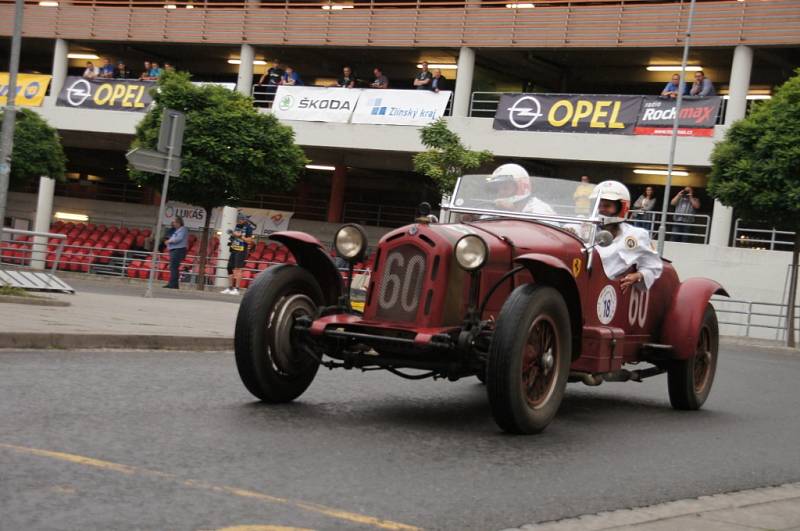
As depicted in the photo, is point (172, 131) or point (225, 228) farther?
point (225, 228)

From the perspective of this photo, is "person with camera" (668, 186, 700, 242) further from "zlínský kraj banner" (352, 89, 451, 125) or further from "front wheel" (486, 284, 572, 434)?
"front wheel" (486, 284, 572, 434)

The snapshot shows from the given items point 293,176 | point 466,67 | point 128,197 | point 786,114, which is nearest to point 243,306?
point 786,114

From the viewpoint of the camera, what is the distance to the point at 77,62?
1852 inches

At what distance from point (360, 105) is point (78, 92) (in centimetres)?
1082

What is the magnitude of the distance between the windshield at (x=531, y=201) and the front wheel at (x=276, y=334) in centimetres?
189

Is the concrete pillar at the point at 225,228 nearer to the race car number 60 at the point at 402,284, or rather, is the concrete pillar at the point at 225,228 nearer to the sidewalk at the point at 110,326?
the sidewalk at the point at 110,326

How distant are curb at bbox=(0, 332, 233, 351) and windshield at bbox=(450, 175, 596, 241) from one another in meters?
3.52

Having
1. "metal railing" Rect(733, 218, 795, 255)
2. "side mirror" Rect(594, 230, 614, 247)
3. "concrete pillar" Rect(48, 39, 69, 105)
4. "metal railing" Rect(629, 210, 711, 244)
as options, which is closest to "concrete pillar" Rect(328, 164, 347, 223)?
"concrete pillar" Rect(48, 39, 69, 105)

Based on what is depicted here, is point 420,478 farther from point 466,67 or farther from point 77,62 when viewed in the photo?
point 77,62

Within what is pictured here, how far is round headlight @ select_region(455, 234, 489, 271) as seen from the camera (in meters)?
7.01

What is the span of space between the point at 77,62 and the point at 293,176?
75.3 ft

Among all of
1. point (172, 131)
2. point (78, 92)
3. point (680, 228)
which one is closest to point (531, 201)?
point (172, 131)

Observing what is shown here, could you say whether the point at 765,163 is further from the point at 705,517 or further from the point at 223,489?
the point at 223,489

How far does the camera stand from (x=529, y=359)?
709 cm
